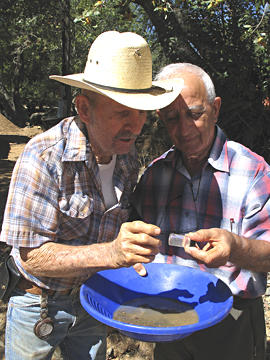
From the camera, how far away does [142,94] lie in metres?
1.82

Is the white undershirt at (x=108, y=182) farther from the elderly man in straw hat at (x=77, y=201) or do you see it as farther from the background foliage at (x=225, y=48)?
the background foliage at (x=225, y=48)

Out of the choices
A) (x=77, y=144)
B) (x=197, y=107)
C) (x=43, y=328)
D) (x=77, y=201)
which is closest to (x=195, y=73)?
(x=197, y=107)

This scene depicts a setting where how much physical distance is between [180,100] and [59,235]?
1038 mm

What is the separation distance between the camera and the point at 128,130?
185 cm

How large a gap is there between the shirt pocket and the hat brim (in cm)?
56

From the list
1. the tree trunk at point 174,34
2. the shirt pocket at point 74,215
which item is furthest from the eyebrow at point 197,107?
the tree trunk at point 174,34

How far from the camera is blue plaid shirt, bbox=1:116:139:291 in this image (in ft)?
5.52

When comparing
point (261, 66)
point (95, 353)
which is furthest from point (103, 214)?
point (261, 66)

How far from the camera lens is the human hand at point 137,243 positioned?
1540mm

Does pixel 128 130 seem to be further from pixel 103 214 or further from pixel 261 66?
pixel 261 66

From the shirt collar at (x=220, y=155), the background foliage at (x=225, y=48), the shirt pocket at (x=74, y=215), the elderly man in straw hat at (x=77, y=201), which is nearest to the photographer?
the elderly man in straw hat at (x=77, y=201)

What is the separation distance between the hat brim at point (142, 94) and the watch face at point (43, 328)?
4.11 ft

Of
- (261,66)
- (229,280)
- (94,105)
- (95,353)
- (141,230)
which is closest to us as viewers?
(141,230)

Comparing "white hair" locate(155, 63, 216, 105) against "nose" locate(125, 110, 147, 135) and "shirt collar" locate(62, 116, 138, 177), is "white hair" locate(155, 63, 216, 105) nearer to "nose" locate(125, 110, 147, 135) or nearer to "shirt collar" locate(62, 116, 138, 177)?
"nose" locate(125, 110, 147, 135)
